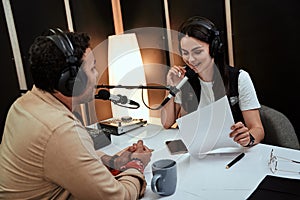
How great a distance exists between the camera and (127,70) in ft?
6.20

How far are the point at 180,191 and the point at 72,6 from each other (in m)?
1.95

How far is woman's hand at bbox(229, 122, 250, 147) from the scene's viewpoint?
1.20 metres

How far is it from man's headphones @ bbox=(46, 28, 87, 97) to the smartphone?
1.84ft

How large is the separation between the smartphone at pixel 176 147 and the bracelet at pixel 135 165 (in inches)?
7.9

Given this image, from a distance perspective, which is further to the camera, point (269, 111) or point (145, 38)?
point (145, 38)

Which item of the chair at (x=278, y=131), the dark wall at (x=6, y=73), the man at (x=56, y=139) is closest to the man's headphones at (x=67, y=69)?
the man at (x=56, y=139)

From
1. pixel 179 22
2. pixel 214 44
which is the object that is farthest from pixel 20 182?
pixel 179 22

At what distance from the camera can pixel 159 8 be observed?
2562 mm

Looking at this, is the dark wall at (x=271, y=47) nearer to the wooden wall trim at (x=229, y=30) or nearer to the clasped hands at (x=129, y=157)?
the wooden wall trim at (x=229, y=30)

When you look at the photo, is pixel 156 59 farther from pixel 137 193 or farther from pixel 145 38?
pixel 137 193

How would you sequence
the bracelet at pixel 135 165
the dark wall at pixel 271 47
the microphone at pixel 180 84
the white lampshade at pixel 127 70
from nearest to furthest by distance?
1. the bracelet at pixel 135 165
2. the microphone at pixel 180 84
3. the white lampshade at pixel 127 70
4. the dark wall at pixel 271 47

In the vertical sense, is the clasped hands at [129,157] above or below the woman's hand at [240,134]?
below

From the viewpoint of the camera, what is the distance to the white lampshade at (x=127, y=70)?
1.55 metres

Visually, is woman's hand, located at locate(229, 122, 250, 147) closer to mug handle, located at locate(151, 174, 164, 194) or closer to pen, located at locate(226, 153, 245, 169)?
pen, located at locate(226, 153, 245, 169)
